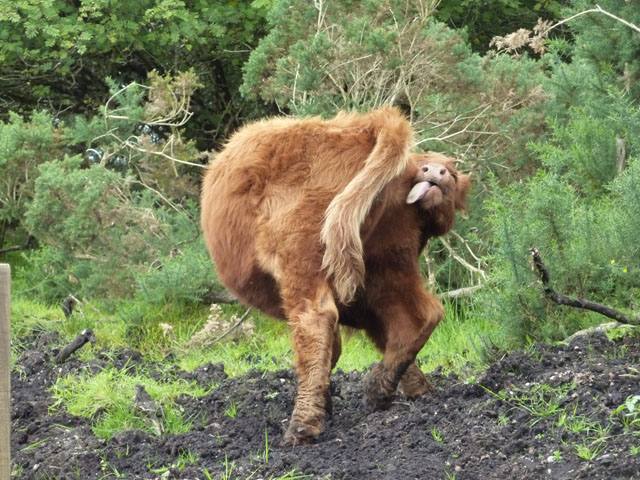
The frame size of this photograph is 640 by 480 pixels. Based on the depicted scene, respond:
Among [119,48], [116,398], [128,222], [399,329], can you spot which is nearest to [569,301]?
[399,329]

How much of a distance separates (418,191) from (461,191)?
406 millimetres

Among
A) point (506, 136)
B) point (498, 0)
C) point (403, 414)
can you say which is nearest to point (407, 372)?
point (403, 414)

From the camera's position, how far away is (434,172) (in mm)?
5434

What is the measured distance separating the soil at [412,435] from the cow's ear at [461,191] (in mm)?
814

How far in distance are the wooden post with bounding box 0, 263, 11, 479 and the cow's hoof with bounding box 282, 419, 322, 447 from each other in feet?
5.31

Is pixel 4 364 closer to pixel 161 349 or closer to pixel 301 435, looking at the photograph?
pixel 301 435

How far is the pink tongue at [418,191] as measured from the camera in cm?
534

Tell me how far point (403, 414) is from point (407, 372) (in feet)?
1.74

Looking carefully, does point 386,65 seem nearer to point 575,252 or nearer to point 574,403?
point 575,252

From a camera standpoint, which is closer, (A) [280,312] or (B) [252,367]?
(A) [280,312]

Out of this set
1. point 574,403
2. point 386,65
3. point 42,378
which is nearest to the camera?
point 574,403

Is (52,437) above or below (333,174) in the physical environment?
below

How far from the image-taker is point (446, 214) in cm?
548

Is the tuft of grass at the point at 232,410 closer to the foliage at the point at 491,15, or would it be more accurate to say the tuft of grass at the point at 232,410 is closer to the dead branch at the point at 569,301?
the dead branch at the point at 569,301
